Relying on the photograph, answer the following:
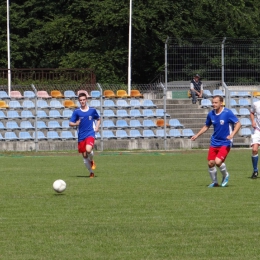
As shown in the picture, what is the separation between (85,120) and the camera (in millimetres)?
18844

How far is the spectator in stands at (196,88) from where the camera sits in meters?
34.7

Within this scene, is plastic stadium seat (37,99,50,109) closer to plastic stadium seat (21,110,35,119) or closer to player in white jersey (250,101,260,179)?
plastic stadium seat (21,110,35,119)

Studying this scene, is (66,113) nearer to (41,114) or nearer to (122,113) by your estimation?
(41,114)

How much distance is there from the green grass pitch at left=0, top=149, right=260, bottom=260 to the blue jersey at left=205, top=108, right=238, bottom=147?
94 cm

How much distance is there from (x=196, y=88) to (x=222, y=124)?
63.8 ft

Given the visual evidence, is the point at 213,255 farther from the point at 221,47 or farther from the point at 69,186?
the point at 221,47

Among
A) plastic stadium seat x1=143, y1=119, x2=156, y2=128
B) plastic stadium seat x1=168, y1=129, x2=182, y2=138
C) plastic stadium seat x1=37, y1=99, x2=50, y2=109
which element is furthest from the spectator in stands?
plastic stadium seat x1=37, y1=99, x2=50, y2=109

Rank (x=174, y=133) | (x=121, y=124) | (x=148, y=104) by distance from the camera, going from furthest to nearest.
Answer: (x=148, y=104), (x=174, y=133), (x=121, y=124)

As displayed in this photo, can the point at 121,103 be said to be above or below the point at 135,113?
above

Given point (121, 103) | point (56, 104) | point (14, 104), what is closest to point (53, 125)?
point (56, 104)

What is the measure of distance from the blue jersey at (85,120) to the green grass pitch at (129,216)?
1018mm

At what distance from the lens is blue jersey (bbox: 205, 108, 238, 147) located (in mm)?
15883

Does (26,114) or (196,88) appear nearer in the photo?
(26,114)

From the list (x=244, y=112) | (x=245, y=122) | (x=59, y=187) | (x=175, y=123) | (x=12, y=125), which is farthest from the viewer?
(x=244, y=112)
